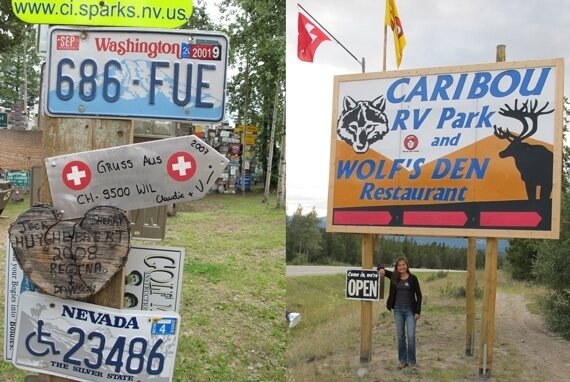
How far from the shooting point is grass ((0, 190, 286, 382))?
5625 millimetres

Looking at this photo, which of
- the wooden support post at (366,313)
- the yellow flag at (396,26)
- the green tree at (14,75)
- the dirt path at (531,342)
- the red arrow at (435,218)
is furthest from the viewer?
the green tree at (14,75)

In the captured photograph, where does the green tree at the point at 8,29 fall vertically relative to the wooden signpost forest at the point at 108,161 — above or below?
above

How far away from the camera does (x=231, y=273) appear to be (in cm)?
807

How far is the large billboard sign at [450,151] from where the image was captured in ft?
22.2

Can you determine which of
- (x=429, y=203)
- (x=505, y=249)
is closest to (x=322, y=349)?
(x=429, y=203)

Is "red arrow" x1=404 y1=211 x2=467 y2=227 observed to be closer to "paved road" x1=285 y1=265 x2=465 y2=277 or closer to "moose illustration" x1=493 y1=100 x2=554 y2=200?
"moose illustration" x1=493 y1=100 x2=554 y2=200

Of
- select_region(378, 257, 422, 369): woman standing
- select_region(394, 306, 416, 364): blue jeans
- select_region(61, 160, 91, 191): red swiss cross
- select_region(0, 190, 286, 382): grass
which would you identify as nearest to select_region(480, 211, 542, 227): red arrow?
select_region(378, 257, 422, 369): woman standing

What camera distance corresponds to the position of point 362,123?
7.72 m

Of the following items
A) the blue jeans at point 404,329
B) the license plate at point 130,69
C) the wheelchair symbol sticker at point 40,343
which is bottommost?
the blue jeans at point 404,329

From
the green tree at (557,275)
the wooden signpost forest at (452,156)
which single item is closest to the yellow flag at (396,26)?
the wooden signpost forest at (452,156)

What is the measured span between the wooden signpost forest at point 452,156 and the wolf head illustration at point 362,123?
1 centimetres

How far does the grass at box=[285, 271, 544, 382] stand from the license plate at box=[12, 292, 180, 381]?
4439 millimetres

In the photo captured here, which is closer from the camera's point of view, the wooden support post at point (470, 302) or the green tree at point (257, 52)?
the wooden support post at point (470, 302)

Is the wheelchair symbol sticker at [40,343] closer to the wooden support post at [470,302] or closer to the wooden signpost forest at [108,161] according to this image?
the wooden signpost forest at [108,161]
